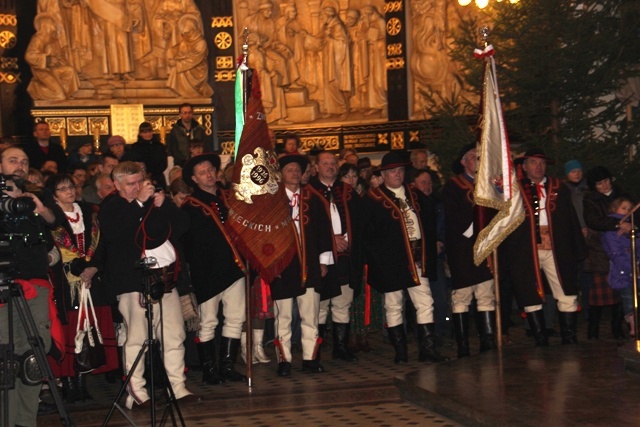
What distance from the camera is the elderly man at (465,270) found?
11.5 m

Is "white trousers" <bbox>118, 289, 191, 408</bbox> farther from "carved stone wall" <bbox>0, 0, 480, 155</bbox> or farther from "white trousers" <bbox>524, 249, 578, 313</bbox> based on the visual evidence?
"carved stone wall" <bbox>0, 0, 480, 155</bbox>

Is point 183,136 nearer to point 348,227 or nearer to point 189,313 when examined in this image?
point 348,227

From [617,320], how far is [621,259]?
83 cm

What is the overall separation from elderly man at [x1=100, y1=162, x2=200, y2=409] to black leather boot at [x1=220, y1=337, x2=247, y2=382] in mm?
1000

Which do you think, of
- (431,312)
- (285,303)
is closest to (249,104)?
(285,303)

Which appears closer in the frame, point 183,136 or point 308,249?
point 308,249

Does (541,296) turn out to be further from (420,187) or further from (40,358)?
(40,358)

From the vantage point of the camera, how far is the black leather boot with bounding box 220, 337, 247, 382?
10.8 m

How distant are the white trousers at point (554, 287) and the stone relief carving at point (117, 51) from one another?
8883 millimetres

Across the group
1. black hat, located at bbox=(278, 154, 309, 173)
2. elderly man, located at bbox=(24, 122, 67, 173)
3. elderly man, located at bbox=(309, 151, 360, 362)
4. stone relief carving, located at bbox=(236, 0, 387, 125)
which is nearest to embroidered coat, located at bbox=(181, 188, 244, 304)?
black hat, located at bbox=(278, 154, 309, 173)

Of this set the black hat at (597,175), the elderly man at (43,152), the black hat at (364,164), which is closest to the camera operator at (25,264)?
the black hat at (597,175)

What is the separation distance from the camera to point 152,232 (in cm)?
956

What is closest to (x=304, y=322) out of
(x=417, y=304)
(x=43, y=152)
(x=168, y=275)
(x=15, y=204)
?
(x=417, y=304)

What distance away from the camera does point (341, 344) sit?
11.8 m
